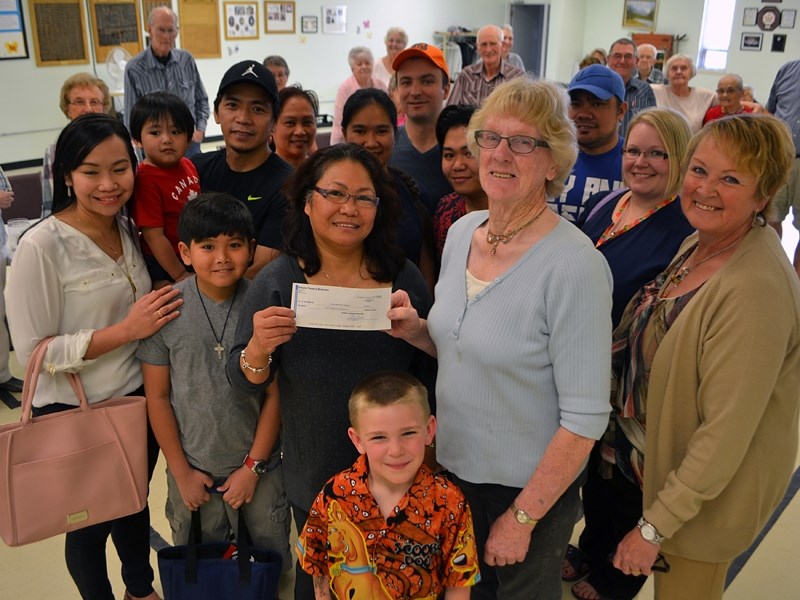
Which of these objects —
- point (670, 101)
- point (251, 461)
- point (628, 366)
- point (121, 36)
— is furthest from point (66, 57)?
point (628, 366)

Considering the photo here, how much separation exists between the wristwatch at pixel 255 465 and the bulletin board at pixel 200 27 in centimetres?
830

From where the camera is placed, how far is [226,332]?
2.07 metres

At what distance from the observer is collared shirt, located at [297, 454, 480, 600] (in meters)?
1.67

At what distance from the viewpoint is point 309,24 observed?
10.5m

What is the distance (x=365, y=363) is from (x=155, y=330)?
679 millimetres

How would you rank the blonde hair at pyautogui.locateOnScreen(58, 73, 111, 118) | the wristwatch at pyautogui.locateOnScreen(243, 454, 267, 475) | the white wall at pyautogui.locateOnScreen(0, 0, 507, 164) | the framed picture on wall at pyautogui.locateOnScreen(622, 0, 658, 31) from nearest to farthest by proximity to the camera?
the wristwatch at pyautogui.locateOnScreen(243, 454, 267, 475) < the blonde hair at pyautogui.locateOnScreen(58, 73, 111, 118) < the white wall at pyautogui.locateOnScreen(0, 0, 507, 164) < the framed picture on wall at pyautogui.locateOnScreen(622, 0, 658, 31)

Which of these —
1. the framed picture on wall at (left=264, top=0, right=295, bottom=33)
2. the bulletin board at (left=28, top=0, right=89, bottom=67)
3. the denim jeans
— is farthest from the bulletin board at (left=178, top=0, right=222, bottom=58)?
the denim jeans

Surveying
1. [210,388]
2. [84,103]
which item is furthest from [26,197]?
[210,388]

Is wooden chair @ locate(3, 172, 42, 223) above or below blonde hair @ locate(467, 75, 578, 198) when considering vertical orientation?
below

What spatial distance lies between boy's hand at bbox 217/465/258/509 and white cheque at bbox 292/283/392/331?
2.41 feet

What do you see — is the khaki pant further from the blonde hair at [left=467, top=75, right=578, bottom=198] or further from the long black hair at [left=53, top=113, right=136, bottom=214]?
the long black hair at [left=53, top=113, right=136, bottom=214]

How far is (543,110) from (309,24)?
32.6 feet

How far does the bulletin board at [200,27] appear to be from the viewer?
29.2 ft

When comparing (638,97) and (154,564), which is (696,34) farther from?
(154,564)
